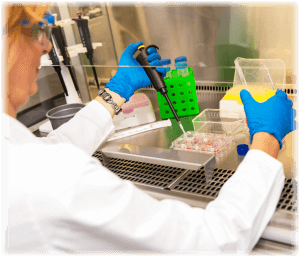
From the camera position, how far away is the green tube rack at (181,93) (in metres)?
1.60

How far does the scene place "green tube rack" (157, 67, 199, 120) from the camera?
160 cm

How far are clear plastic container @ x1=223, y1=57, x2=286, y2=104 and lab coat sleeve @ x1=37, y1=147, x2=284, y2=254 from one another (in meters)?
0.59

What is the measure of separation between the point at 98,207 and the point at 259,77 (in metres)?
0.92

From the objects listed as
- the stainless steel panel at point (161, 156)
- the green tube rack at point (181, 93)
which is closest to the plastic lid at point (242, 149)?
the stainless steel panel at point (161, 156)

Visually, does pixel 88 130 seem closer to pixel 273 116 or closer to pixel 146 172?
pixel 146 172

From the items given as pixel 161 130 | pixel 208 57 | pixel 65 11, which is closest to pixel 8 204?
pixel 161 130

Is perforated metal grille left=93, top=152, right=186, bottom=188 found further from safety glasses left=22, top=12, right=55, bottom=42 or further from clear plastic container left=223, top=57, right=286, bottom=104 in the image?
safety glasses left=22, top=12, right=55, bottom=42

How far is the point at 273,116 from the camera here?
1.01 meters

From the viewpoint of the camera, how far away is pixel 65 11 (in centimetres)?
152

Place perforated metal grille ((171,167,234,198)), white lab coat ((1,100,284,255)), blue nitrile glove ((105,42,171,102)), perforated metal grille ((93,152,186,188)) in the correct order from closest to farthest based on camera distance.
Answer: white lab coat ((1,100,284,255))
perforated metal grille ((171,167,234,198))
perforated metal grille ((93,152,186,188))
blue nitrile glove ((105,42,171,102))

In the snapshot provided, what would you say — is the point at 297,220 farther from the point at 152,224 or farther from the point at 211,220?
the point at 152,224

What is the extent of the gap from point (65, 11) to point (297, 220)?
4.34ft

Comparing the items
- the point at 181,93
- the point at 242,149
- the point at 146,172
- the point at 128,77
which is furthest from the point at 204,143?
the point at 128,77

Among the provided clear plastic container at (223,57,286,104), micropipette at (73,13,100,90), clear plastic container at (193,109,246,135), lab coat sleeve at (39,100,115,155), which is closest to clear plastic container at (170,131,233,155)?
clear plastic container at (193,109,246,135)
